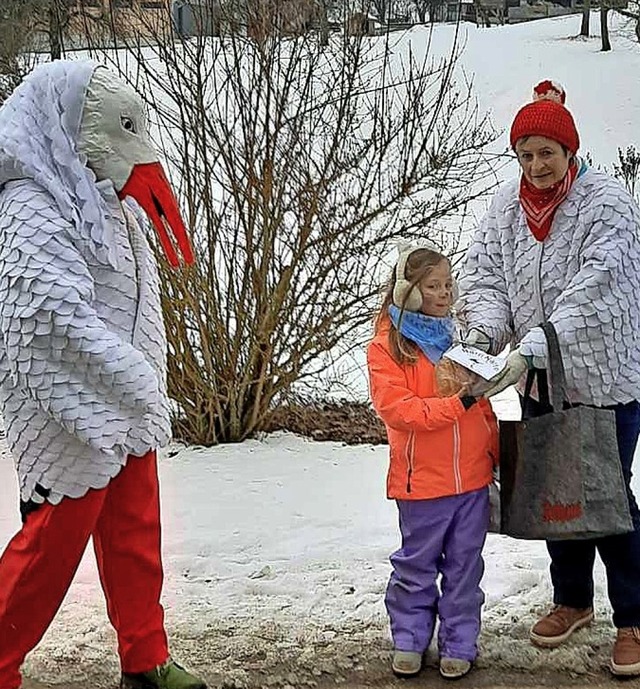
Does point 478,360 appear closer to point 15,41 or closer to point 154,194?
point 154,194

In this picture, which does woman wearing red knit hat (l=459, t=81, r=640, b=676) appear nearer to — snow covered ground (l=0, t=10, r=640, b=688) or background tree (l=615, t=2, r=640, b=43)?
snow covered ground (l=0, t=10, r=640, b=688)

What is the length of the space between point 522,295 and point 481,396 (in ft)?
1.24

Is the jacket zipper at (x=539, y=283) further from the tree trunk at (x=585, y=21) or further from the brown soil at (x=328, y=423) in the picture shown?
the tree trunk at (x=585, y=21)

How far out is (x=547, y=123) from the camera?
11.0ft

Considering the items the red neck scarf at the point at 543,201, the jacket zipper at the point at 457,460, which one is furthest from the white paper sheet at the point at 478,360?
the red neck scarf at the point at 543,201

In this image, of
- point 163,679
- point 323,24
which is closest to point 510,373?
point 163,679

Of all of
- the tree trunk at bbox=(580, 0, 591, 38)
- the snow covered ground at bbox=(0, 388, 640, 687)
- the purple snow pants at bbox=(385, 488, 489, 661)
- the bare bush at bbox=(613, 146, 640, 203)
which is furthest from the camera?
the tree trunk at bbox=(580, 0, 591, 38)

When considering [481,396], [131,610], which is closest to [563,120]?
[481,396]

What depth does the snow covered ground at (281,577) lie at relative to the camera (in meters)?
3.74

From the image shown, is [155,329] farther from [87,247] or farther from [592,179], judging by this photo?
[592,179]

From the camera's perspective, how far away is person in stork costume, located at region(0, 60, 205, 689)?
9.52ft

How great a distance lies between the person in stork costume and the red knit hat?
1.08 meters

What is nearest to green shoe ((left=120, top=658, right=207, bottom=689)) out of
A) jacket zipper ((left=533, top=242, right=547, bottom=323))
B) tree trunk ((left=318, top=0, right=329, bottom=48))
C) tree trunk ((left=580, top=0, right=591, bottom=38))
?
jacket zipper ((left=533, top=242, right=547, bottom=323))

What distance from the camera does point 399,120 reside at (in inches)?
269
